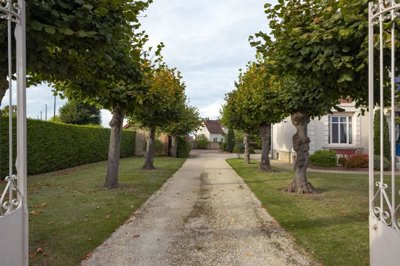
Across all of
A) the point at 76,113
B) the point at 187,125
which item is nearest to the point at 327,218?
the point at 187,125

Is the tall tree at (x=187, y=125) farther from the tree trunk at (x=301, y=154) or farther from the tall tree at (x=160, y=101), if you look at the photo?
the tree trunk at (x=301, y=154)

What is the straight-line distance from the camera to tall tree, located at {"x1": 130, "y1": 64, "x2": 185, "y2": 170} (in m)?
12.3

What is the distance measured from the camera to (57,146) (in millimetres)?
18219

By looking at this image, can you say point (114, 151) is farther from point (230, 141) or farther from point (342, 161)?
point (230, 141)

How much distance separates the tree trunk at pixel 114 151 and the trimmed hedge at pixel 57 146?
4635 mm

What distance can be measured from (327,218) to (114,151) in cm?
748

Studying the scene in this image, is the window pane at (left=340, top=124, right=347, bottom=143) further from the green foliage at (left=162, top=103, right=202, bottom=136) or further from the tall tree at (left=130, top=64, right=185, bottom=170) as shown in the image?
the green foliage at (left=162, top=103, right=202, bottom=136)

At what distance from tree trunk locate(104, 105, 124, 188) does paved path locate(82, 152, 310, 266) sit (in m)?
2.57

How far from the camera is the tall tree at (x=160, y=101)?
12344mm

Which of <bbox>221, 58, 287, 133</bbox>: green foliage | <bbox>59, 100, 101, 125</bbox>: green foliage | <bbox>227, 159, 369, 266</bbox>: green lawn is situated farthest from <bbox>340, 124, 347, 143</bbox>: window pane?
<bbox>59, 100, 101, 125</bbox>: green foliage

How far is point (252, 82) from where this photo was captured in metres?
17.2

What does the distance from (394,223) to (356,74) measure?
375 cm

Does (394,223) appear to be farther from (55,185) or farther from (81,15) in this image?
(55,185)

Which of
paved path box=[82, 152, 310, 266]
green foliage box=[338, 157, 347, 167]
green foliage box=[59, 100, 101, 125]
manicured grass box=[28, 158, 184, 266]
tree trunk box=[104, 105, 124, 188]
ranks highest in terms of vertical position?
green foliage box=[59, 100, 101, 125]
